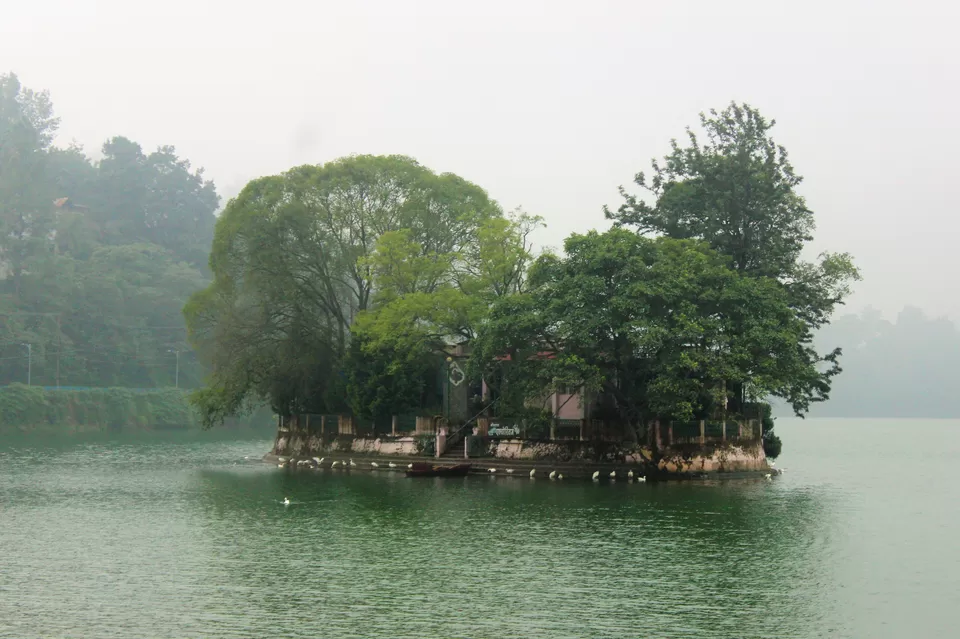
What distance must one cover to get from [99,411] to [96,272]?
15.8 metres

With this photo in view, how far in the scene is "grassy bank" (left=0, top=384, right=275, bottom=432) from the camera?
84938mm

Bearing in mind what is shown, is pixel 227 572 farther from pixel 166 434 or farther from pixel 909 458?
pixel 166 434

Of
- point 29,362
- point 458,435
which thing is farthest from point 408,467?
point 29,362

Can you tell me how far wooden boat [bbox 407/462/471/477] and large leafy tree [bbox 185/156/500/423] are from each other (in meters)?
9.84

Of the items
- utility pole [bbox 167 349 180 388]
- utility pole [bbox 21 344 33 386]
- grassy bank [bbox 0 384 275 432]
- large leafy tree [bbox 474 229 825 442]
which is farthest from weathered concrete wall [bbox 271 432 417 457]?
utility pole [bbox 167 349 180 388]

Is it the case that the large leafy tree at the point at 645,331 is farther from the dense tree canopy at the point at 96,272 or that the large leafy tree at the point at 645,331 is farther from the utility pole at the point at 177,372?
the utility pole at the point at 177,372

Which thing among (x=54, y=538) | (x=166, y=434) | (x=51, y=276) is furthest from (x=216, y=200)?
(x=54, y=538)

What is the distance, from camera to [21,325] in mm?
91688

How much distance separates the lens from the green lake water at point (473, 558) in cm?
1969

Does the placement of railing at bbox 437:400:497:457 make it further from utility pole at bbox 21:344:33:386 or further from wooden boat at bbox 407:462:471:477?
utility pole at bbox 21:344:33:386

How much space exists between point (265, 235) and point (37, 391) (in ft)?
143

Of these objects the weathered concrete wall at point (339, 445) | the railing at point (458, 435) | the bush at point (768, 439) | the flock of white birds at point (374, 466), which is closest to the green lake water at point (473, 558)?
the flock of white birds at point (374, 466)

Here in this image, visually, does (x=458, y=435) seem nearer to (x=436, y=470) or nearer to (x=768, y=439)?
(x=436, y=470)

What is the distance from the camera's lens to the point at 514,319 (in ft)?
144
